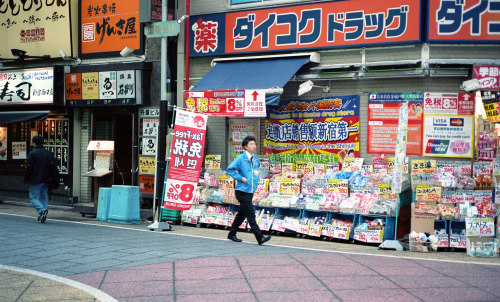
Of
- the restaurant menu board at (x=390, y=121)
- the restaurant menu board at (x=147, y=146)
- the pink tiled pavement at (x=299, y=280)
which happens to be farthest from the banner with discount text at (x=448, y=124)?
the restaurant menu board at (x=147, y=146)

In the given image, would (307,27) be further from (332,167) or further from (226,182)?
(226,182)

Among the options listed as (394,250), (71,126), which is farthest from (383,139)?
(71,126)

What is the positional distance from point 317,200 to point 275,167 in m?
2.01

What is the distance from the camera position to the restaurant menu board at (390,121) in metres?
12.3

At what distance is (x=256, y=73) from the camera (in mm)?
13828

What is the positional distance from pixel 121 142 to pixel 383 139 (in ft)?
28.8

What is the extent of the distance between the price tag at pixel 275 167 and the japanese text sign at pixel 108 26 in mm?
5784

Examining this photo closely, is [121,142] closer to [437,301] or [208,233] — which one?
[208,233]

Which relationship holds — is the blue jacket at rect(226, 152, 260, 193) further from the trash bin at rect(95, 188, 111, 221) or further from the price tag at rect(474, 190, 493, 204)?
the trash bin at rect(95, 188, 111, 221)

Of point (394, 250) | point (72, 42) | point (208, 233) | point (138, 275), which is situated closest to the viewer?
point (138, 275)

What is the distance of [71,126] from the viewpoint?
18203mm

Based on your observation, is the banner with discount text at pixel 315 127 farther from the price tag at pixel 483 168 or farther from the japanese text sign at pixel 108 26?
the japanese text sign at pixel 108 26

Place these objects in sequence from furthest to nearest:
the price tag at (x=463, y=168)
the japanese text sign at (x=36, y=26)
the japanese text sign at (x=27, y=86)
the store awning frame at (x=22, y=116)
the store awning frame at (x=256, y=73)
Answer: the japanese text sign at (x=36, y=26) < the japanese text sign at (x=27, y=86) < the store awning frame at (x=22, y=116) < the store awning frame at (x=256, y=73) < the price tag at (x=463, y=168)

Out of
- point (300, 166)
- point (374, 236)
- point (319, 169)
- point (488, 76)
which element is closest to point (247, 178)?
point (374, 236)
